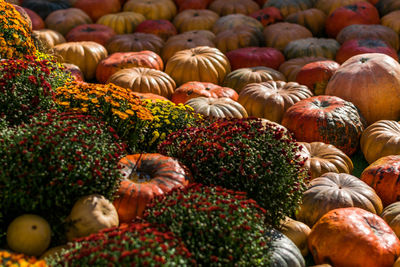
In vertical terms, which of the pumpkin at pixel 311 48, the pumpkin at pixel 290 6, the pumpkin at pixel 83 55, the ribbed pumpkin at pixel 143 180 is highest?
the ribbed pumpkin at pixel 143 180

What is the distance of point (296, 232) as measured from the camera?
4535mm

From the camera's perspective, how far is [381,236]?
4.26 m

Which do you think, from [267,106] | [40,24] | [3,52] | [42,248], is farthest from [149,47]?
[42,248]

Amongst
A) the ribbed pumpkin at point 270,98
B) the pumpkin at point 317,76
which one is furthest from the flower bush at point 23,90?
the pumpkin at point 317,76

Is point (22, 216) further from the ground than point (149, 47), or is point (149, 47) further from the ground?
point (22, 216)

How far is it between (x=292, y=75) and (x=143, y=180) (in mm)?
4938

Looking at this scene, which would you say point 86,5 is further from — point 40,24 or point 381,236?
point 381,236

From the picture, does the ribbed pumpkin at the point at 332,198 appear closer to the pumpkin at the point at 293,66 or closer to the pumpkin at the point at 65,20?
the pumpkin at the point at 293,66

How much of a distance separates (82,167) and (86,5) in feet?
27.7

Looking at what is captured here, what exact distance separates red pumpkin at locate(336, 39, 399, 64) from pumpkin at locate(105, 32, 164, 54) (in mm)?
3435

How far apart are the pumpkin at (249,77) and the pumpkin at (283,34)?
1618 millimetres

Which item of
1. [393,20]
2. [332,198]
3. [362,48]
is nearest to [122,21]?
[362,48]

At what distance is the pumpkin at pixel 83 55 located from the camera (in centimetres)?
874

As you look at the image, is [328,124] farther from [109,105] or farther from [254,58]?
[109,105]
